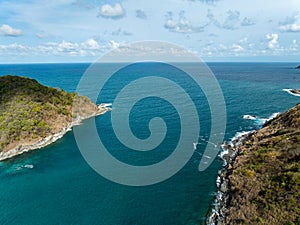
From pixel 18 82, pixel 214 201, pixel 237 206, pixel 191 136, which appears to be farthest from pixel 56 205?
pixel 18 82

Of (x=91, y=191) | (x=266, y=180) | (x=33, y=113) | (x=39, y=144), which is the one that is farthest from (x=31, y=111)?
(x=266, y=180)

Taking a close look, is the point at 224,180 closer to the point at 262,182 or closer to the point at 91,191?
the point at 262,182

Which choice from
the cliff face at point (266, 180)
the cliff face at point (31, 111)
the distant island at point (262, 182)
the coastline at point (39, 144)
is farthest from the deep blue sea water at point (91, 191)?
the cliff face at point (31, 111)

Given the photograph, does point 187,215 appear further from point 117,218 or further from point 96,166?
point 96,166

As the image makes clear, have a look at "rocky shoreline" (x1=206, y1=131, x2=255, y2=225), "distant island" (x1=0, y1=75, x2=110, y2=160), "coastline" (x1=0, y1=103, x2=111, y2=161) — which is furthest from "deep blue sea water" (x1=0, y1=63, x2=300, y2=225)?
"distant island" (x1=0, y1=75, x2=110, y2=160)

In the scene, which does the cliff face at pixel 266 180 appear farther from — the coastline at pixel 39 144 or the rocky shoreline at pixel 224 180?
the coastline at pixel 39 144

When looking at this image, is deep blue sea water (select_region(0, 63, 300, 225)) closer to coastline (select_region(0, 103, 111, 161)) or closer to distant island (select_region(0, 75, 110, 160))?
coastline (select_region(0, 103, 111, 161))

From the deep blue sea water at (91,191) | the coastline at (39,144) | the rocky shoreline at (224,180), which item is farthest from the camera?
the coastline at (39,144)
